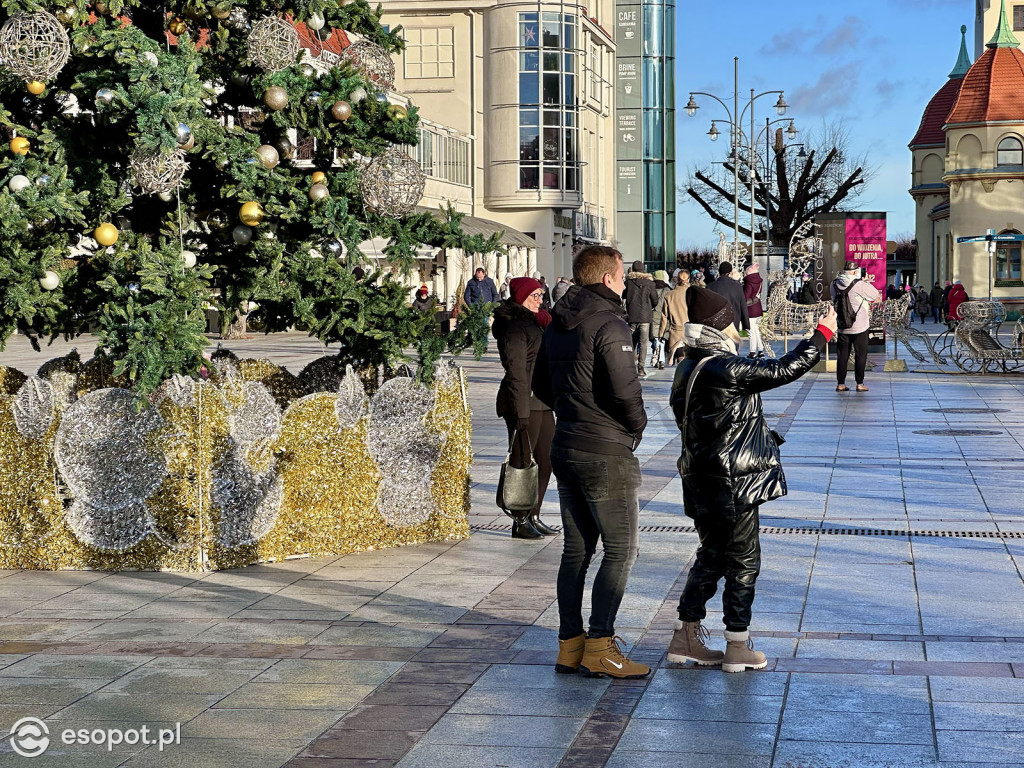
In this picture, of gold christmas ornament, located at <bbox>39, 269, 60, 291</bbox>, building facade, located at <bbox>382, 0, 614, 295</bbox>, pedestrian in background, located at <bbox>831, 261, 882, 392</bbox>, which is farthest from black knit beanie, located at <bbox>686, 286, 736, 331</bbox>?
building facade, located at <bbox>382, 0, 614, 295</bbox>

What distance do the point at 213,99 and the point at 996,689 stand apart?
231 inches

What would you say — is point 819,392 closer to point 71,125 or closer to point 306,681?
point 71,125

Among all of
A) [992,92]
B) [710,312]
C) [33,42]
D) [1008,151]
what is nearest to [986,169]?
[1008,151]

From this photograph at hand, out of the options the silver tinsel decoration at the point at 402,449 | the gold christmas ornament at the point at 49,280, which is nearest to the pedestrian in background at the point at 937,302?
the silver tinsel decoration at the point at 402,449

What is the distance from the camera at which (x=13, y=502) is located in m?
8.66

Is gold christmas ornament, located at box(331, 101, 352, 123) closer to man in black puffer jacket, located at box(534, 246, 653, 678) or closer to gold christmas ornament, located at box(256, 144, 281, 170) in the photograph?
gold christmas ornament, located at box(256, 144, 281, 170)

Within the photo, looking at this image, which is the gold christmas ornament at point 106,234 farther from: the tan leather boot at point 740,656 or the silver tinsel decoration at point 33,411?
the tan leather boot at point 740,656

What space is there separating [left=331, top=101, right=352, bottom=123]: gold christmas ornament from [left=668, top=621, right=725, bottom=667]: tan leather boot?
4.13 m

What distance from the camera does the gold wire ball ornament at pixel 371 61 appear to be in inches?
370

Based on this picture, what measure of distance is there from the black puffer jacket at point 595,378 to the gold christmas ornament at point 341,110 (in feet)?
10.5

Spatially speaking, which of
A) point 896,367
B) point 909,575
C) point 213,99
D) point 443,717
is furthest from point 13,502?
point 896,367

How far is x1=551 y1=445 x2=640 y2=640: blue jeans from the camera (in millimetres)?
6129

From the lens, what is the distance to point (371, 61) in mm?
9469

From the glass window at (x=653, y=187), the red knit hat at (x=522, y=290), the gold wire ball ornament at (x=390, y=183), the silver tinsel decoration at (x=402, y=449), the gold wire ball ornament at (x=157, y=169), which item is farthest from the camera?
the glass window at (x=653, y=187)
